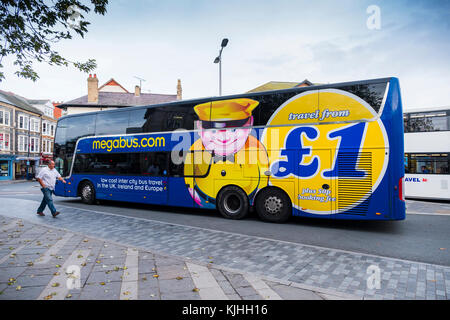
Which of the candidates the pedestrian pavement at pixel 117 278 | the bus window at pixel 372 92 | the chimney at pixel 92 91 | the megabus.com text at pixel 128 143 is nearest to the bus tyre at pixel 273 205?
the bus window at pixel 372 92

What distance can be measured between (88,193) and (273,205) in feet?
27.7

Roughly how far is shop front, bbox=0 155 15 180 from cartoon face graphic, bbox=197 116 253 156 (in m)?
40.9

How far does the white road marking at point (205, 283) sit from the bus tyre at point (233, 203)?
14.8 feet

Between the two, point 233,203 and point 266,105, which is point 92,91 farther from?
point 266,105

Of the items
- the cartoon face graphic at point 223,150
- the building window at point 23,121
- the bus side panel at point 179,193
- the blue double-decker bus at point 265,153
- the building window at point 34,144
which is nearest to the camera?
the blue double-decker bus at point 265,153

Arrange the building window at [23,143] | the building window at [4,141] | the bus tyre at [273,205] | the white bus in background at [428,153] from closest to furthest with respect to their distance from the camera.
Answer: the bus tyre at [273,205]
the white bus in background at [428,153]
the building window at [4,141]
the building window at [23,143]

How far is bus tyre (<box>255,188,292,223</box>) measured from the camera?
8.50m

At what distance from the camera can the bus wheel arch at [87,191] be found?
12.8 meters

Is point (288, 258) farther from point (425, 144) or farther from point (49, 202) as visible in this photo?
point (425, 144)

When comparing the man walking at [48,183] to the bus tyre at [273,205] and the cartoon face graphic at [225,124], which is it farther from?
the bus tyre at [273,205]

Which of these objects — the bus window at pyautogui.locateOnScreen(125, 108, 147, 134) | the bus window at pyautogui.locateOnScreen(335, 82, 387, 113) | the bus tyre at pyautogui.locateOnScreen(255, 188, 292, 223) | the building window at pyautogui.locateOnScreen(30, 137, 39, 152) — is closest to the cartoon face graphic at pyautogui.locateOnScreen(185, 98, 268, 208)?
the bus tyre at pyautogui.locateOnScreen(255, 188, 292, 223)

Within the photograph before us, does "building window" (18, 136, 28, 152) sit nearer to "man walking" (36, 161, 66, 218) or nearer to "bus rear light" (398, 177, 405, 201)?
"man walking" (36, 161, 66, 218)

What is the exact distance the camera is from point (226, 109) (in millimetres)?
9453
